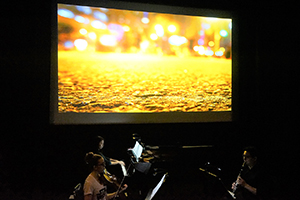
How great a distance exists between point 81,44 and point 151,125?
5.23 feet

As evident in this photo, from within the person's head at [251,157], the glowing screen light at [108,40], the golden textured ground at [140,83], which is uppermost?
the glowing screen light at [108,40]

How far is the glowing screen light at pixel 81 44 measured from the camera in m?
3.61

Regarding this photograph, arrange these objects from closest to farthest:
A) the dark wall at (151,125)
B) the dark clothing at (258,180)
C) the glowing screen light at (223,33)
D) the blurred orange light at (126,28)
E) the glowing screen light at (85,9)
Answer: the dark clothing at (258,180) < the dark wall at (151,125) < the glowing screen light at (85,9) < the blurred orange light at (126,28) < the glowing screen light at (223,33)

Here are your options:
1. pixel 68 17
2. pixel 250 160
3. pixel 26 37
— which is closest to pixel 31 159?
pixel 26 37

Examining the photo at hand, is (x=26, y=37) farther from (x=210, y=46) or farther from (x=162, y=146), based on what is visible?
(x=210, y=46)

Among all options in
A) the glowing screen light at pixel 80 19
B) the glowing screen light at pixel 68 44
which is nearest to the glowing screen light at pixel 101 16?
the glowing screen light at pixel 80 19

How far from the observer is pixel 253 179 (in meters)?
2.43

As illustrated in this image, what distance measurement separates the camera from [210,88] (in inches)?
161

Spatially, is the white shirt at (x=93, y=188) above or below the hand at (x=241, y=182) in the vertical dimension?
above

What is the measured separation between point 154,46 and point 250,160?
2199 millimetres

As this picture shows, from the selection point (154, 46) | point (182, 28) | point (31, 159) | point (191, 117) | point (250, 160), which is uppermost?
point (182, 28)

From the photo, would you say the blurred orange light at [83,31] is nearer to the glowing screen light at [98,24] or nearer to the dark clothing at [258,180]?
the glowing screen light at [98,24]

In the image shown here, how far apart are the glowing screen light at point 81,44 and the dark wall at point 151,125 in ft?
1.40

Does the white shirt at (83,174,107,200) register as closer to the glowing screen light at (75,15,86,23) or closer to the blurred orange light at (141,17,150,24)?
the glowing screen light at (75,15,86,23)
